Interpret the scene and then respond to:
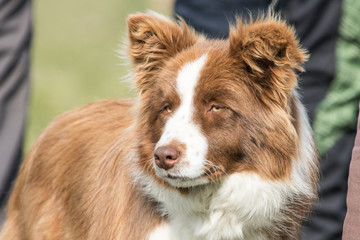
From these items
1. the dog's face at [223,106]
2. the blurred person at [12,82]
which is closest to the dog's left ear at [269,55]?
the dog's face at [223,106]

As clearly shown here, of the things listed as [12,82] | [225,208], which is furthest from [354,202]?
[12,82]

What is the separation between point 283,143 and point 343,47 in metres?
1.62

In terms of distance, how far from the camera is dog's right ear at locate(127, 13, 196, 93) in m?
4.34

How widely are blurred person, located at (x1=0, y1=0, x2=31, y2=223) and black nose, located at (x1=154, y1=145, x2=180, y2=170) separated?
280 cm

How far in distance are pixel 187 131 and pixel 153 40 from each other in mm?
778

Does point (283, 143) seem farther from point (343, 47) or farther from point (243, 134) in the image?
point (343, 47)

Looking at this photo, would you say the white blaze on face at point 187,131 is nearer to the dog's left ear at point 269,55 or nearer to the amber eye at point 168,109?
Result: the amber eye at point 168,109

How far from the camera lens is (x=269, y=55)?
3934 millimetres

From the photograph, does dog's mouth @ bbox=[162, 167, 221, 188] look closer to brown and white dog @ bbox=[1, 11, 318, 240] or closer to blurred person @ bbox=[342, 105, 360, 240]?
brown and white dog @ bbox=[1, 11, 318, 240]

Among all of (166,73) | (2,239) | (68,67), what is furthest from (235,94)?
(68,67)

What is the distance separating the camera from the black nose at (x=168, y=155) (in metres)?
3.80

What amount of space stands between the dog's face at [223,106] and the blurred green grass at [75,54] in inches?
216

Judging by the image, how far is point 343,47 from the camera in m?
5.41

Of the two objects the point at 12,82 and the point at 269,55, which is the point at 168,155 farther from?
the point at 12,82
